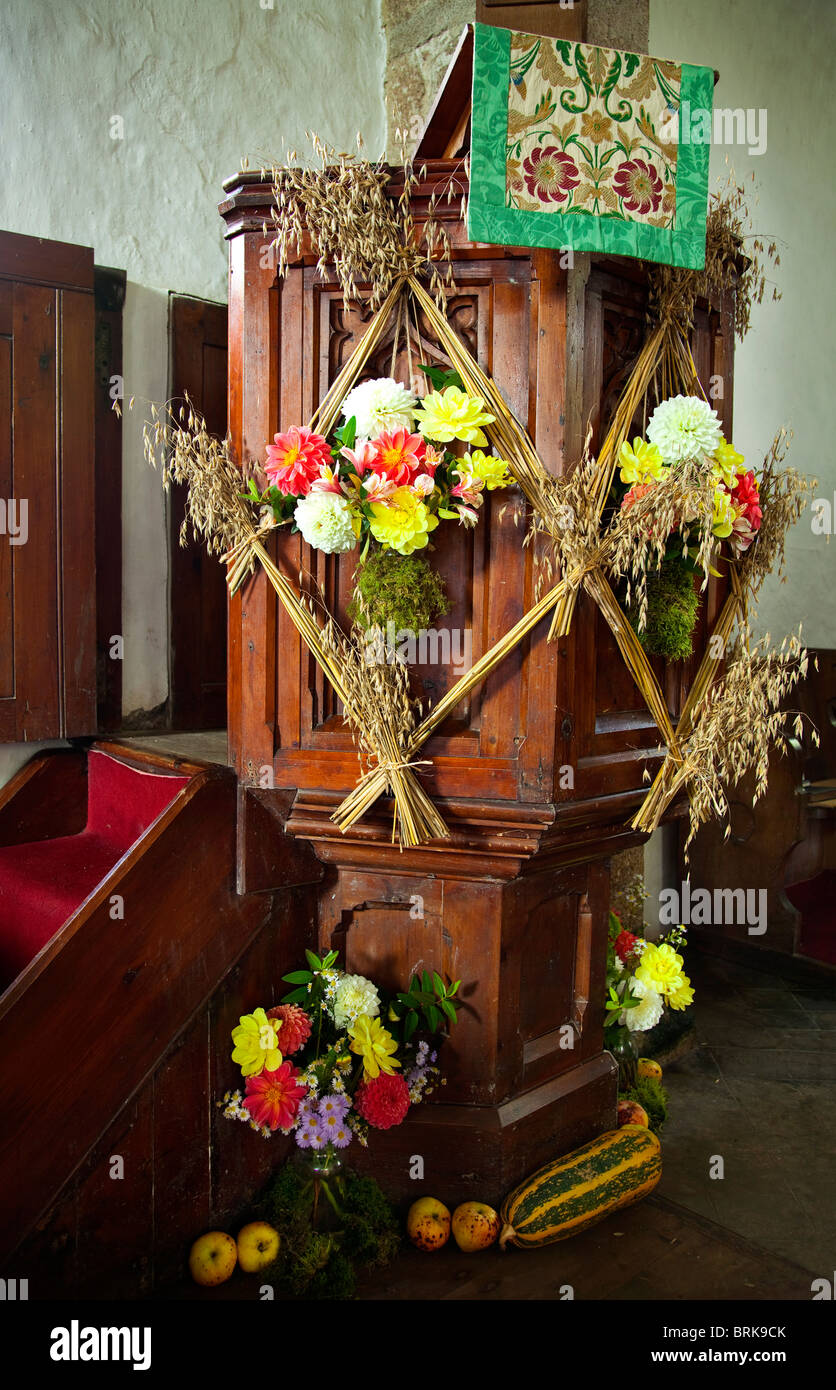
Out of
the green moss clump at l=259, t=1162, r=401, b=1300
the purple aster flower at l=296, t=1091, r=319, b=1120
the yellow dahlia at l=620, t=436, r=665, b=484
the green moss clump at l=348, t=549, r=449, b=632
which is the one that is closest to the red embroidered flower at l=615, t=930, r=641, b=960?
the green moss clump at l=259, t=1162, r=401, b=1300

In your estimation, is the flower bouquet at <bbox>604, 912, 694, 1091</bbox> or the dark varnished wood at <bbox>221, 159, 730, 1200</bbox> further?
the flower bouquet at <bbox>604, 912, 694, 1091</bbox>

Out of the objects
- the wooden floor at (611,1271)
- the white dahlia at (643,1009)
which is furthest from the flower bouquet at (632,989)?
the wooden floor at (611,1271)

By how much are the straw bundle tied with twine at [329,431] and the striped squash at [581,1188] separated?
1.00 metres

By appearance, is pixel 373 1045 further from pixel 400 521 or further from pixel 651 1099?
pixel 400 521

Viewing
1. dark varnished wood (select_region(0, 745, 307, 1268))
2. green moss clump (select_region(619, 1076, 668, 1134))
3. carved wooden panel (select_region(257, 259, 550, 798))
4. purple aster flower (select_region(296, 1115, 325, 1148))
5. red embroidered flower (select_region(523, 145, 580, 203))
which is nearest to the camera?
dark varnished wood (select_region(0, 745, 307, 1268))

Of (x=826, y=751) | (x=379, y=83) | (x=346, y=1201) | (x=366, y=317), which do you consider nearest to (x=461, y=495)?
(x=366, y=317)

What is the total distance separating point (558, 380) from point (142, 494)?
1.76m

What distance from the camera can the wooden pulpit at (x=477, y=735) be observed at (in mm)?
2529

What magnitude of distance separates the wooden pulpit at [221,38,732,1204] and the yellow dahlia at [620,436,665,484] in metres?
0.13

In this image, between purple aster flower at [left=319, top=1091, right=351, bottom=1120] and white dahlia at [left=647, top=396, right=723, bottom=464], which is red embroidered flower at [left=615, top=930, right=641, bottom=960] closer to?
purple aster flower at [left=319, top=1091, right=351, bottom=1120]

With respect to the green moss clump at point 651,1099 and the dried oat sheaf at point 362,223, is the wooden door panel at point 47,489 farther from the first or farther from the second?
the green moss clump at point 651,1099

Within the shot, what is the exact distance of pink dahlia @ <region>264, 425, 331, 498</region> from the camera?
2.42m

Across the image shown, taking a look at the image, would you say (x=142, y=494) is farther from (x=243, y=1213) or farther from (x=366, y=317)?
(x=243, y=1213)

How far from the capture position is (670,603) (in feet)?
8.75
